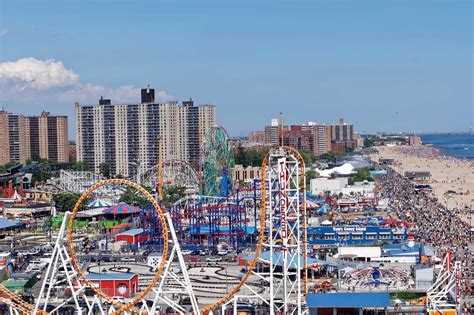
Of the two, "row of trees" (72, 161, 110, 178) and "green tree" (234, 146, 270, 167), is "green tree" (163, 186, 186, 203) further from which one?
"green tree" (234, 146, 270, 167)

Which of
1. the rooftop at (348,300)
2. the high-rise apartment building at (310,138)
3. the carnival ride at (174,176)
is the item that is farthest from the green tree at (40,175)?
the rooftop at (348,300)

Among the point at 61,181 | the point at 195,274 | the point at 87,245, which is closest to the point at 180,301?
the point at 195,274

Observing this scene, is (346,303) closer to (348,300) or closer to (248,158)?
(348,300)

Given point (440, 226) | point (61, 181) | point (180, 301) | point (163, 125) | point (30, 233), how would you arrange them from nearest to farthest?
point (180, 301) < point (440, 226) < point (30, 233) < point (61, 181) < point (163, 125)

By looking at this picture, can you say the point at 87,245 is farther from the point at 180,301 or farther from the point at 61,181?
the point at 61,181

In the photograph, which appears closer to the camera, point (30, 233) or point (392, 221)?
point (392, 221)

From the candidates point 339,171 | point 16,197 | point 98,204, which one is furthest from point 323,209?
point 339,171

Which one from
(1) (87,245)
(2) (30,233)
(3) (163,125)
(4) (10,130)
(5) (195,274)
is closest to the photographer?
(5) (195,274)
